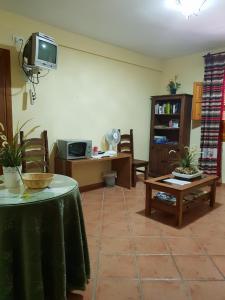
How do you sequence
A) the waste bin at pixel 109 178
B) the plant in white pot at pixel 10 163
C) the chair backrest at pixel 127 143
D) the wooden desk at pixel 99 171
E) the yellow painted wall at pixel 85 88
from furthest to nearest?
1. the chair backrest at pixel 127 143
2. the waste bin at pixel 109 178
3. the wooden desk at pixel 99 171
4. the yellow painted wall at pixel 85 88
5. the plant in white pot at pixel 10 163

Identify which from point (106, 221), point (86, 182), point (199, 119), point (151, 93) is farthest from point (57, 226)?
point (151, 93)

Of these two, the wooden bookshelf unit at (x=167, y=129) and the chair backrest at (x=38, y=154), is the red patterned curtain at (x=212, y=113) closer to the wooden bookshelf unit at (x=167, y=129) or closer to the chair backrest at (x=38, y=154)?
the wooden bookshelf unit at (x=167, y=129)

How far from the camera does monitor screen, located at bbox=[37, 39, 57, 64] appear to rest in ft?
9.20

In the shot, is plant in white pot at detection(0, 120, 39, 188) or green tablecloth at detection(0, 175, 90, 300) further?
plant in white pot at detection(0, 120, 39, 188)

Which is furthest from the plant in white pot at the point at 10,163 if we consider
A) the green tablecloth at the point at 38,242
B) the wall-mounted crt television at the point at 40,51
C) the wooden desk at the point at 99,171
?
the wooden desk at the point at 99,171

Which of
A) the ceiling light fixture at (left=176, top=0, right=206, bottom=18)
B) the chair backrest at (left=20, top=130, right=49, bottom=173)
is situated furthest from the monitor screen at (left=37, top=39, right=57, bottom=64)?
the ceiling light fixture at (left=176, top=0, right=206, bottom=18)

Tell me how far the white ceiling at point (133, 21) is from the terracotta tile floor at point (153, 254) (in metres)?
2.54

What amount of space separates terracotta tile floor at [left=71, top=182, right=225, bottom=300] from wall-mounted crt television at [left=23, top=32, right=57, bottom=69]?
200 centimetres

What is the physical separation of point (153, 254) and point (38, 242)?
4.10 ft

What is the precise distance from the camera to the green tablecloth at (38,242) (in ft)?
4.14

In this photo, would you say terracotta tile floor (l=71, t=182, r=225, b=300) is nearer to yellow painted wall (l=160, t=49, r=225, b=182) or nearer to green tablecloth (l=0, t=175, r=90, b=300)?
green tablecloth (l=0, t=175, r=90, b=300)

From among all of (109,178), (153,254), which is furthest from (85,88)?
(153,254)

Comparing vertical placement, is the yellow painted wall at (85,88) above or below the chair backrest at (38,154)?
above

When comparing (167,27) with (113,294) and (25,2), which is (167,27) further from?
(113,294)
